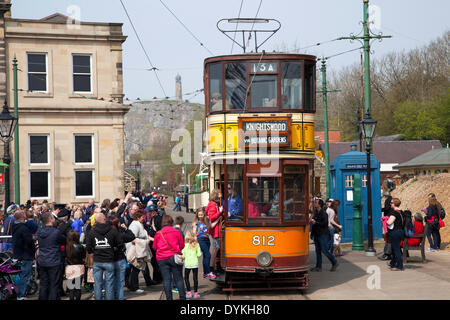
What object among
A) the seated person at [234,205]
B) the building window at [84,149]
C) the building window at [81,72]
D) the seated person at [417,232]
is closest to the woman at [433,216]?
the seated person at [417,232]

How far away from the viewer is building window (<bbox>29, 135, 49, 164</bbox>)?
31703mm

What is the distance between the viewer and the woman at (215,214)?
13781 millimetres

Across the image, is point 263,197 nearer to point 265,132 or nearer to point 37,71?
point 265,132

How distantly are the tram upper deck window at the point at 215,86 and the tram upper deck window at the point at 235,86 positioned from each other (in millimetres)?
181

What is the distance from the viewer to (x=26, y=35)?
31.2m

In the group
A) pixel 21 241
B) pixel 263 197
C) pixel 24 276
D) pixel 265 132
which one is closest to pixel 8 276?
pixel 24 276

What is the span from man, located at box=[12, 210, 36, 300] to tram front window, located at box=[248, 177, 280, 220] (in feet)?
14.8

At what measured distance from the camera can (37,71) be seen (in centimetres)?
3178

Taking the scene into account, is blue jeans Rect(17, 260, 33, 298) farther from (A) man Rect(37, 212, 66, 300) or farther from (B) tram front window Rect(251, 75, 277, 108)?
(B) tram front window Rect(251, 75, 277, 108)

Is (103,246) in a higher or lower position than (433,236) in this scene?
higher

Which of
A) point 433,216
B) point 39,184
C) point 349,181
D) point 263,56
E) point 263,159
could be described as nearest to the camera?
point 263,159

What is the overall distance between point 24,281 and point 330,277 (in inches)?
278

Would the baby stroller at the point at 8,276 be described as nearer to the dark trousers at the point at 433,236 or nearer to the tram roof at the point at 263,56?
the tram roof at the point at 263,56

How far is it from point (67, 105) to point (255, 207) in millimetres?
20755
